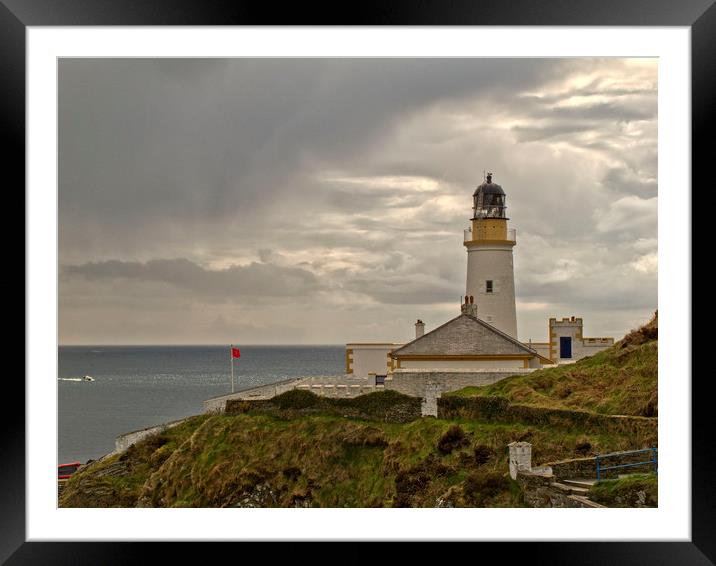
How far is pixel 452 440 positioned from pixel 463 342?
16.6ft

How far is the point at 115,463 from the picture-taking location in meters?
18.9

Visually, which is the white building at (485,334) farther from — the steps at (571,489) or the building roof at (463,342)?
the steps at (571,489)

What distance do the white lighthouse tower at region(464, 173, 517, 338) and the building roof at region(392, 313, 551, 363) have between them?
5003 millimetres

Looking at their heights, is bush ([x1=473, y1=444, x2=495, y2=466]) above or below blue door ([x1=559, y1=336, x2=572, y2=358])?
below

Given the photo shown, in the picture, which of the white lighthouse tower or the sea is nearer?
the white lighthouse tower

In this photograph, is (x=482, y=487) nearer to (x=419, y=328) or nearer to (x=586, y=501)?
(x=586, y=501)

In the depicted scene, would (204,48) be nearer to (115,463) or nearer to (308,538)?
(308,538)

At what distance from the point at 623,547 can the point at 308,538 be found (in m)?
1.22

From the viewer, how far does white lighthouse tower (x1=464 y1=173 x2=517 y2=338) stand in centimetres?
2494

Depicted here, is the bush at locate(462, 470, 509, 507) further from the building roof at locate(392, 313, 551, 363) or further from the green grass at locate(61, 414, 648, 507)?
the building roof at locate(392, 313, 551, 363)

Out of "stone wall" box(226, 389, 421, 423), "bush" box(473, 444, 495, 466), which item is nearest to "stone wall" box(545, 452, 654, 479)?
"bush" box(473, 444, 495, 466)

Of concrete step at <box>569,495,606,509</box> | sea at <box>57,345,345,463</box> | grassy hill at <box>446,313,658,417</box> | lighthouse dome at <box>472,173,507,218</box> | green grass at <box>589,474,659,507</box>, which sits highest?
lighthouse dome at <box>472,173,507,218</box>

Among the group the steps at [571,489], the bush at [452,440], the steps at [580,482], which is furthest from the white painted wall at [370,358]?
Answer: the steps at [571,489]

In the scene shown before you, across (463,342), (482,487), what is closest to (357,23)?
(482,487)
